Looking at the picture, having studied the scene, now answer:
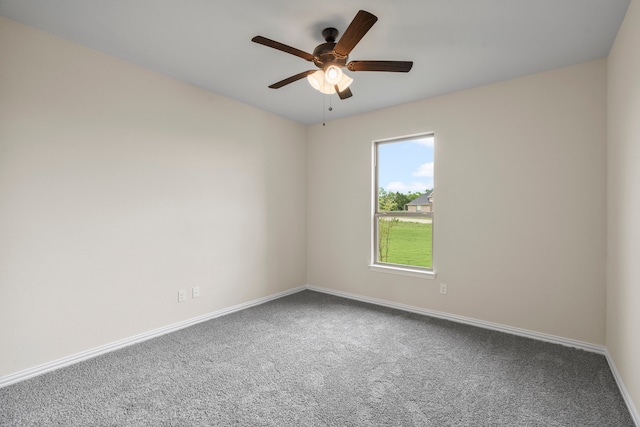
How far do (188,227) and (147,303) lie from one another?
821 mm

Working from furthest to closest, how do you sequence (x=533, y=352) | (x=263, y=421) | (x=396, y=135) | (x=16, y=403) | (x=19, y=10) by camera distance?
(x=396, y=135) → (x=533, y=352) → (x=19, y=10) → (x=16, y=403) → (x=263, y=421)

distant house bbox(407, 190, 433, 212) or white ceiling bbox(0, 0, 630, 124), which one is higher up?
white ceiling bbox(0, 0, 630, 124)

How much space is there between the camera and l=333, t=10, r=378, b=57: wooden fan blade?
165 centimetres

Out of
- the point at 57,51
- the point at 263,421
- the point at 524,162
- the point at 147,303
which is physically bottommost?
the point at 263,421

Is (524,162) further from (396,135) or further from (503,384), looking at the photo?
(503,384)

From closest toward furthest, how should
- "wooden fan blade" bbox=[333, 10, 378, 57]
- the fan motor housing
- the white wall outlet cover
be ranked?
"wooden fan blade" bbox=[333, 10, 378, 57] < the fan motor housing < the white wall outlet cover

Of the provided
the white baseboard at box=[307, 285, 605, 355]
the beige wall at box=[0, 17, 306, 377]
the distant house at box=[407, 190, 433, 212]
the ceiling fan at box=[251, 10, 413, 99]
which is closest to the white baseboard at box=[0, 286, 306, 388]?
the beige wall at box=[0, 17, 306, 377]

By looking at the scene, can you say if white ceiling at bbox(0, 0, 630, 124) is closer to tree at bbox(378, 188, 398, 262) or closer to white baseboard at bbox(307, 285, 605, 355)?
tree at bbox(378, 188, 398, 262)

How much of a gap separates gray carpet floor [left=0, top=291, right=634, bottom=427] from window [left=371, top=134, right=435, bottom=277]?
3.34ft

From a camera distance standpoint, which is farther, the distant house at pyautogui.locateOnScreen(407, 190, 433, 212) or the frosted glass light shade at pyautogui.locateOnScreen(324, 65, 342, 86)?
the distant house at pyautogui.locateOnScreen(407, 190, 433, 212)

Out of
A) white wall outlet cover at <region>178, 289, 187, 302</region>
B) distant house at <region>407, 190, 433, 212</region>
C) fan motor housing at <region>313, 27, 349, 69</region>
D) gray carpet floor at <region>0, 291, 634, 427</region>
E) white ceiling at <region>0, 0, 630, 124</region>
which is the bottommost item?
gray carpet floor at <region>0, 291, 634, 427</region>

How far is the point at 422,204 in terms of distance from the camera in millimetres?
3746

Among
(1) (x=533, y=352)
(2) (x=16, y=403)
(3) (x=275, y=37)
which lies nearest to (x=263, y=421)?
(2) (x=16, y=403)

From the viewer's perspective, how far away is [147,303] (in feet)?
9.52
